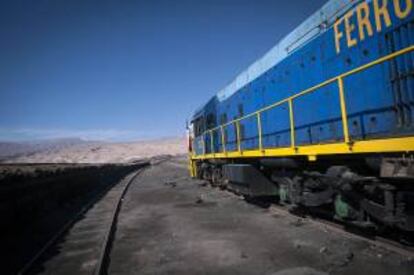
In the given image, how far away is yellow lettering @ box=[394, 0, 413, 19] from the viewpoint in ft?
17.8

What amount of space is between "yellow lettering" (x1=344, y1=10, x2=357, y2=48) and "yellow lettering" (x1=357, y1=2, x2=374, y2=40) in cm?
20

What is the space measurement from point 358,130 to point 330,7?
8.67ft

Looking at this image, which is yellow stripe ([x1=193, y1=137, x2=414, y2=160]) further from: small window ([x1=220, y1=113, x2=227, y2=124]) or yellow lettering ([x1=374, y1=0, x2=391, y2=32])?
small window ([x1=220, y1=113, x2=227, y2=124])

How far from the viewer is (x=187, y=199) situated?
13867mm

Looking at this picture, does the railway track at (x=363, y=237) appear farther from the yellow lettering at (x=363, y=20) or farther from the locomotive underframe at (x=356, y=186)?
the yellow lettering at (x=363, y=20)

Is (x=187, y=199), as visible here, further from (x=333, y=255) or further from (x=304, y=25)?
(x=333, y=255)

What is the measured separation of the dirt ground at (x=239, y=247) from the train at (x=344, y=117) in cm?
54

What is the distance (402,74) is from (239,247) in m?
3.79

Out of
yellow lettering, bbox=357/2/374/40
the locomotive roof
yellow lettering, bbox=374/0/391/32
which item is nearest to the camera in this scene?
yellow lettering, bbox=374/0/391/32

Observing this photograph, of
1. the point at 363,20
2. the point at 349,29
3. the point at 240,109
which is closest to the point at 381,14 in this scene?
the point at 363,20

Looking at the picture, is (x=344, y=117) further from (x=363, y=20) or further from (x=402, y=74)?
(x=363, y=20)

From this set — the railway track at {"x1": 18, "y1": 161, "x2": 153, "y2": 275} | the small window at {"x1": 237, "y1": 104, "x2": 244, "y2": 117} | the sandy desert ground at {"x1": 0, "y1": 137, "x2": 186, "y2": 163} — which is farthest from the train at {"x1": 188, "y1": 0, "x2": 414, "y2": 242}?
the sandy desert ground at {"x1": 0, "y1": 137, "x2": 186, "y2": 163}

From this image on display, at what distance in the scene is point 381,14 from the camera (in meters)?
5.94

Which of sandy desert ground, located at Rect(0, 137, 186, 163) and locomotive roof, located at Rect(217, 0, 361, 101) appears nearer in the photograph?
locomotive roof, located at Rect(217, 0, 361, 101)
